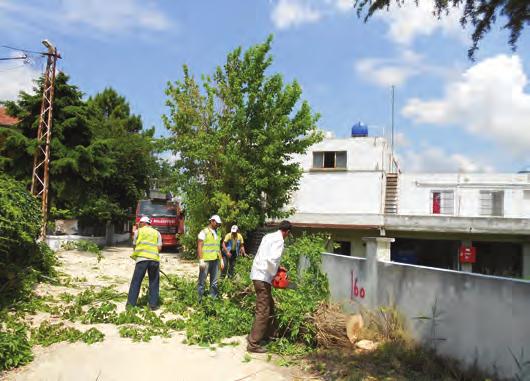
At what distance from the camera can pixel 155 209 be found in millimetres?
23484

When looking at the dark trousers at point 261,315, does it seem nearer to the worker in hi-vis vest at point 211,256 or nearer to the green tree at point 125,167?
the worker in hi-vis vest at point 211,256

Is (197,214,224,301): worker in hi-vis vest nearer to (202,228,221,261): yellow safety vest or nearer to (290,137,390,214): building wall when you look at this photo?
(202,228,221,261): yellow safety vest

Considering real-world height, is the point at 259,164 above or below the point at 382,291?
above

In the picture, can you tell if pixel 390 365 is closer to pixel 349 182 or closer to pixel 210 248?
pixel 210 248

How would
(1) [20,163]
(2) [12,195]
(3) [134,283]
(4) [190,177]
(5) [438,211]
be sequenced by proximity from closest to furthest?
1. (3) [134,283]
2. (2) [12,195]
3. (1) [20,163]
4. (4) [190,177]
5. (5) [438,211]

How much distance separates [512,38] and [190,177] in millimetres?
18493

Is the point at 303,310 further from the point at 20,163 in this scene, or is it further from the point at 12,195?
the point at 20,163

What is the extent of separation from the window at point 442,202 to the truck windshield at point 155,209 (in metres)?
14.5

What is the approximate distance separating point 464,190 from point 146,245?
22381 millimetres

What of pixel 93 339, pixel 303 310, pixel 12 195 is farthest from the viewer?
pixel 12 195

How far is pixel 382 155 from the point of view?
2739 centimetres

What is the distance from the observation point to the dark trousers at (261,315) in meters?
6.65

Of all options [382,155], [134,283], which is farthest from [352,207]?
[134,283]

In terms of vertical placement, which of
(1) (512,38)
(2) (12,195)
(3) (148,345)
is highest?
(1) (512,38)
